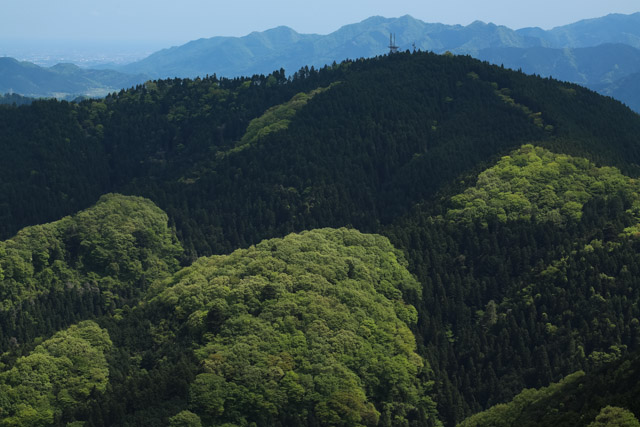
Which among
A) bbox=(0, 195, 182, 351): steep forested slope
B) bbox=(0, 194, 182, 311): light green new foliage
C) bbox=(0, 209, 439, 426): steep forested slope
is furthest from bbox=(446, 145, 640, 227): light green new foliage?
bbox=(0, 195, 182, 351): steep forested slope

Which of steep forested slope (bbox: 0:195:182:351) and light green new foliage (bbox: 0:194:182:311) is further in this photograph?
light green new foliage (bbox: 0:194:182:311)

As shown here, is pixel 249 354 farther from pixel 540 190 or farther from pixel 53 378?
pixel 540 190

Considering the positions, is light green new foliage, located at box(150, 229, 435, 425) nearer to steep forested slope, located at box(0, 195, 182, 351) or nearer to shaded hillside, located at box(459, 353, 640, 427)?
shaded hillside, located at box(459, 353, 640, 427)

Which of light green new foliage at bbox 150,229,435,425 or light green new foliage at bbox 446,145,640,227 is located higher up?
light green new foliage at bbox 446,145,640,227

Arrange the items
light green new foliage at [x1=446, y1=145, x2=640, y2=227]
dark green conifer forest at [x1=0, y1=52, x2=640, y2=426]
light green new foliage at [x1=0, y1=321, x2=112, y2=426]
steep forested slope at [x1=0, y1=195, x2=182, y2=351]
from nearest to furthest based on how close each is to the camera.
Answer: dark green conifer forest at [x1=0, y1=52, x2=640, y2=426], light green new foliage at [x1=0, y1=321, x2=112, y2=426], steep forested slope at [x1=0, y1=195, x2=182, y2=351], light green new foliage at [x1=446, y1=145, x2=640, y2=227]

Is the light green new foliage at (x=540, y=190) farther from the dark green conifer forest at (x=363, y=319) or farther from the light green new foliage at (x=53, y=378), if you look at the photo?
the light green new foliage at (x=53, y=378)

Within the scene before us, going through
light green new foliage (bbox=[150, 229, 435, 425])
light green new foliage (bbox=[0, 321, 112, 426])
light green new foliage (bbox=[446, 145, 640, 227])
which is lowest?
light green new foliage (bbox=[0, 321, 112, 426])

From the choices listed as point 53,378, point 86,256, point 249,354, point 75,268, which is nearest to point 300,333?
point 249,354
